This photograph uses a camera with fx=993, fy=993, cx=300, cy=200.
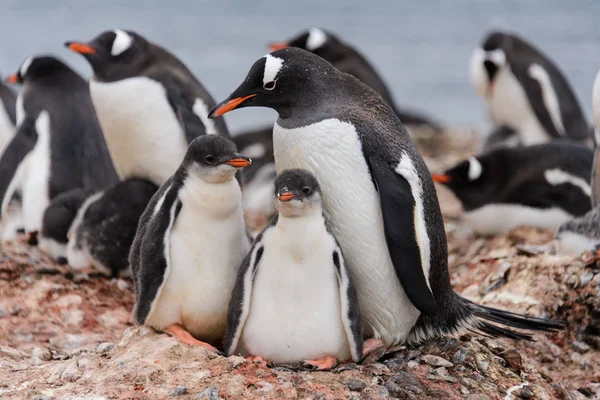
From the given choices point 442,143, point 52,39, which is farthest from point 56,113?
point 52,39

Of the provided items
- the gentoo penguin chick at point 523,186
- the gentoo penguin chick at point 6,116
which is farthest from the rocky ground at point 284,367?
the gentoo penguin chick at point 6,116

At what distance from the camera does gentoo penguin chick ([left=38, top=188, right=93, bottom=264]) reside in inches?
267

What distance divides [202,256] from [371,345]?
0.86 metres

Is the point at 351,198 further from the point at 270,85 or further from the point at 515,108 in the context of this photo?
the point at 515,108

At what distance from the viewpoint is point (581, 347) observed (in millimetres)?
5410

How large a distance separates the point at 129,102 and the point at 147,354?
7.98 ft

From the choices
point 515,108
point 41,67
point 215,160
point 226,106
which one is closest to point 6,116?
point 41,67

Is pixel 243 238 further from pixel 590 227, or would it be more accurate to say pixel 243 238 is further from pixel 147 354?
pixel 590 227

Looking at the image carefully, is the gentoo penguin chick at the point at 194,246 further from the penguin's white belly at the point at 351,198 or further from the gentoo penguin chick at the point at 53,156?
the gentoo penguin chick at the point at 53,156

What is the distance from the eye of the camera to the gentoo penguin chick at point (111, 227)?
6195 mm

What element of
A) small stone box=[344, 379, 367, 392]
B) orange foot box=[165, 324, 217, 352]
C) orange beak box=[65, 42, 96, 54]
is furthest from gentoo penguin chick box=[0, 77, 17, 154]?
small stone box=[344, 379, 367, 392]

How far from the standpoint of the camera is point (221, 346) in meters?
4.67

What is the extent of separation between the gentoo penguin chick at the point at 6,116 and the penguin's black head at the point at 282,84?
5.36 m

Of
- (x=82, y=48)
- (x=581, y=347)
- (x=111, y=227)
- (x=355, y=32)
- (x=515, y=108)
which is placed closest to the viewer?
(x=581, y=347)
